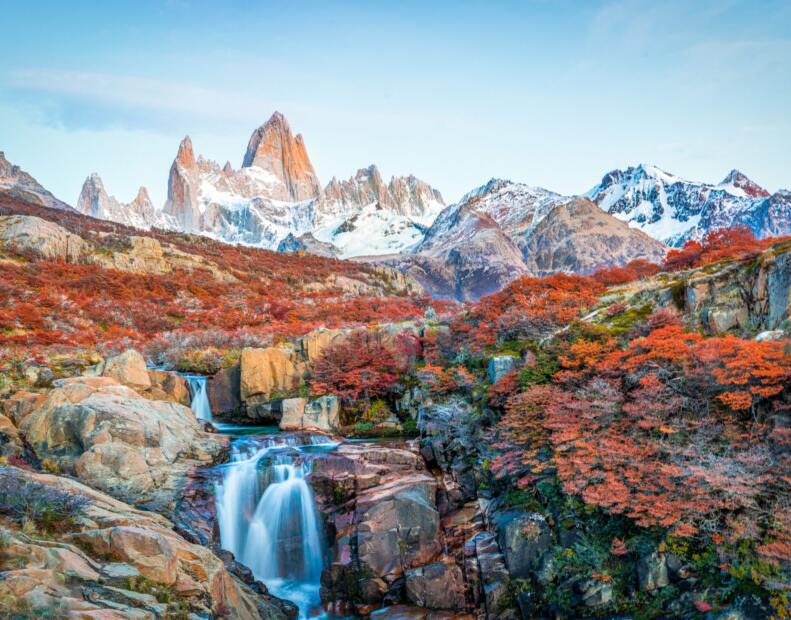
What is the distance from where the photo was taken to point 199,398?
23.6m

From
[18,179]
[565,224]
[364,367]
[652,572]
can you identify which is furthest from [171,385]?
[18,179]

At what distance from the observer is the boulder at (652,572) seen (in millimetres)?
9461

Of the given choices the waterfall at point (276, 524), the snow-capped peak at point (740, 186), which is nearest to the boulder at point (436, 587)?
the waterfall at point (276, 524)

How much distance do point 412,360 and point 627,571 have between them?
1479cm

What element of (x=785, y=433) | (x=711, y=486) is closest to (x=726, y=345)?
(x=785, y=433)

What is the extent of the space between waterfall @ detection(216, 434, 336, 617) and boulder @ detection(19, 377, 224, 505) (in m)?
1.74

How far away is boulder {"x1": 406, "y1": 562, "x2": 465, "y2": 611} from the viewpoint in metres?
11.8

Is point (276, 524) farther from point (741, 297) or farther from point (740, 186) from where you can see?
point (740, 186)

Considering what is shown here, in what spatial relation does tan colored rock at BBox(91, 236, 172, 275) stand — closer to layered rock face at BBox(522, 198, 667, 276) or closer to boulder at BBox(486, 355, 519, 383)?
boulder at BBox(486, 355, 519, 383)

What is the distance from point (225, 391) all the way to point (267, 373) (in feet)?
7.63

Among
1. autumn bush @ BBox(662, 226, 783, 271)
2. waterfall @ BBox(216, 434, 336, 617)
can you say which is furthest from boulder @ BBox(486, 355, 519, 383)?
autumn bush @ BBox(662, 226, 783, 271)

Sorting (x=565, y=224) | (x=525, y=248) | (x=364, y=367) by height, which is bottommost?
(x=364, y=367)

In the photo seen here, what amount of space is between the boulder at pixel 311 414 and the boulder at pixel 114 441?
438 centimetres

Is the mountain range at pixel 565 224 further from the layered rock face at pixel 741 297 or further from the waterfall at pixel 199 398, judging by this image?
the layered rock face at pixel 741 297
